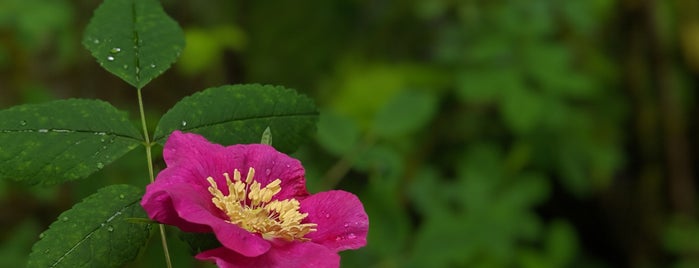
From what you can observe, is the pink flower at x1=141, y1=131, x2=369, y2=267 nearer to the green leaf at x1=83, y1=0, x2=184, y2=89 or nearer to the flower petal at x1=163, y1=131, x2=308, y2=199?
the flower petal at x1=163, y1=131, x2=308, y2=199

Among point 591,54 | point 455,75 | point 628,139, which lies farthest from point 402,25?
point 628,139

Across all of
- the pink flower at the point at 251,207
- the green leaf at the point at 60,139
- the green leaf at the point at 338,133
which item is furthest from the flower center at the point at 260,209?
the green leaf at the point at 338,133

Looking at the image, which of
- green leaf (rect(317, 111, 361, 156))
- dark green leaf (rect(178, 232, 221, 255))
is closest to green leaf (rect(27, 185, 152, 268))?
dark green leaf (rect(178, 232, 221, 255))

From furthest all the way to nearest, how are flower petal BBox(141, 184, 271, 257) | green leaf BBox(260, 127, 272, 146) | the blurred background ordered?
the blurred background
green leaf BBox(260, 127, 272, 146)
flower petal BBox(141, 184, 271, 257)

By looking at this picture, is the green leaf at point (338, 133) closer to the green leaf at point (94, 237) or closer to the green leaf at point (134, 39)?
the green leaf at point (134, 39)

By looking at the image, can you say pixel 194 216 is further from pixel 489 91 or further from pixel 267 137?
pixel 489 91

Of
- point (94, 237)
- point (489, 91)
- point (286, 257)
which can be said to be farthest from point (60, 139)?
point (489, 91)

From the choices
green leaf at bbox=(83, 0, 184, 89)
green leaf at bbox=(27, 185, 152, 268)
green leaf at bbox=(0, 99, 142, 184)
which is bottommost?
green leaf at bbox=(27, 185, 152, 268)
